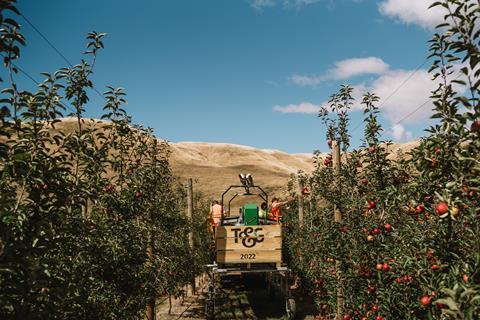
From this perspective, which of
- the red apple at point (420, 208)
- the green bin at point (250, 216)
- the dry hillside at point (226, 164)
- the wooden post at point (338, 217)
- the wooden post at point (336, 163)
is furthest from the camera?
the dry hillside at point (226, 164)

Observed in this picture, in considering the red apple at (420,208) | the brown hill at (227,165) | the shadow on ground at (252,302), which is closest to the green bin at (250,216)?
the shadow on ground at (252,302)

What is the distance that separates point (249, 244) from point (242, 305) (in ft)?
16.2

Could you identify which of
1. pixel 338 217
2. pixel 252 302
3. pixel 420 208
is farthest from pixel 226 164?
pixel 420 208

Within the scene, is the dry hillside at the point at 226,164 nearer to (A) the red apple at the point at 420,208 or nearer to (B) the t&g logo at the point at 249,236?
(B) the t&g logo at the point at 249,236

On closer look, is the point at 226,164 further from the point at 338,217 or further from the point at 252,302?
the point at 338,217

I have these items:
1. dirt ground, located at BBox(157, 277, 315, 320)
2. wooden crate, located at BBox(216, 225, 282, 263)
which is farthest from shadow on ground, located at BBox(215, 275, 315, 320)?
wooden crate, located at BBox(216, 225, 282, 263)

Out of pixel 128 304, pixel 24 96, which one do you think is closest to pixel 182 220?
pixel 128 304

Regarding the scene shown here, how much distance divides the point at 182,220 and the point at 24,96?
9349 millimetres

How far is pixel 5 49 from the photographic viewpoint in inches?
116

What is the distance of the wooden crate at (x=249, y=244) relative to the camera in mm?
10711

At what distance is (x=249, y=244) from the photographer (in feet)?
35.3

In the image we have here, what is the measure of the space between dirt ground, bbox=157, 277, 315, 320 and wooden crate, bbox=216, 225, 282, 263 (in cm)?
328

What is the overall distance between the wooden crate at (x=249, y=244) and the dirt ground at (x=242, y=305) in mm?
3280

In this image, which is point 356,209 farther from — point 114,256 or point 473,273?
point 114,256
